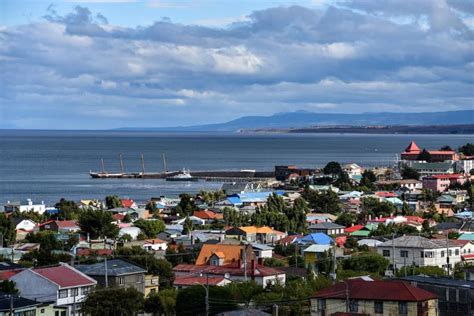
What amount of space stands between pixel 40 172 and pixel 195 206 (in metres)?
62.2

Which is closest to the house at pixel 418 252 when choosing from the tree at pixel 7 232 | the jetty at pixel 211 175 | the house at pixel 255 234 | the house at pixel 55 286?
the house at pixel 255 234

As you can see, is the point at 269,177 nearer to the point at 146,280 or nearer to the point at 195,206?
the point at 195,206

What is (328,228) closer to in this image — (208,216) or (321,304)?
(208,216)

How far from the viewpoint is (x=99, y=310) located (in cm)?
2148

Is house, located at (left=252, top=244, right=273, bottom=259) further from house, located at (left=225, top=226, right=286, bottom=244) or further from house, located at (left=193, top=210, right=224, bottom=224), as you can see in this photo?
house, located at (left=193, top=210, right=224, bottom=224)

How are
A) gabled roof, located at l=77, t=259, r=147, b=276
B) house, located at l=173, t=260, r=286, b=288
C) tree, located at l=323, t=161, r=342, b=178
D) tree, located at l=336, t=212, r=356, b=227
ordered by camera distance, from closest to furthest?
gabled roof, located at l=77, t=259, r=147, b=276
house, located at l=173, t=260, r=286, b=288
tree, located at l=336, t=212, r=356, b=227
tree, located at l=323, t=161, r=342, b=178

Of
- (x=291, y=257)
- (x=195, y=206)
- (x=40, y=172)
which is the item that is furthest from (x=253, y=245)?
(x=40, y=172)

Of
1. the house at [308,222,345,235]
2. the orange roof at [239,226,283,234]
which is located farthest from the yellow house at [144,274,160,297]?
the house at [308,222,345,235]

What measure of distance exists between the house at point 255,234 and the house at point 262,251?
5068 mm

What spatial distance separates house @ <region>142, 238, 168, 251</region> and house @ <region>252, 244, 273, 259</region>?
418 centimetres

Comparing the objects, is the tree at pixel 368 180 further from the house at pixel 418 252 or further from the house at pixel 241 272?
the house at pixel 241 272

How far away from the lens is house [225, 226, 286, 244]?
39.8 meters

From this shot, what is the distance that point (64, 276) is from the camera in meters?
23.8

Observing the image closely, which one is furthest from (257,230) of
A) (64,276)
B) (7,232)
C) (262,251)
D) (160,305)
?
(64,276)
